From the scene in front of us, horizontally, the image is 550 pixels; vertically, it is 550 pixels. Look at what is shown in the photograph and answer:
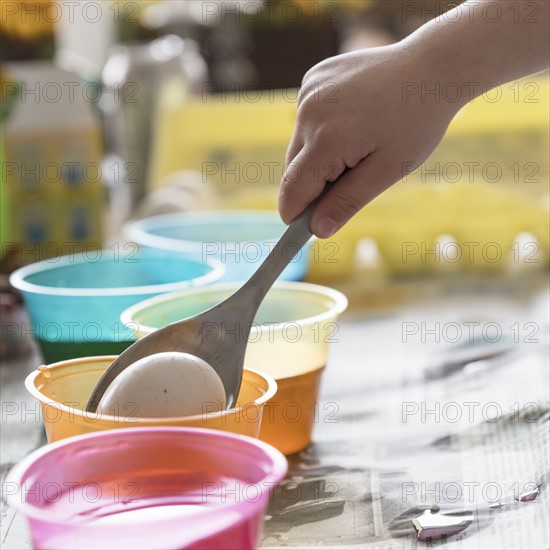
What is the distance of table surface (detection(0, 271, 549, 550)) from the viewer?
57 centimetres

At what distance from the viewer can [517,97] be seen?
1312mm

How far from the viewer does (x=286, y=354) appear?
0.73 metres

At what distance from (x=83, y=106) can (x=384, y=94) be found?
76 cm

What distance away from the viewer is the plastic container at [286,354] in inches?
27.6

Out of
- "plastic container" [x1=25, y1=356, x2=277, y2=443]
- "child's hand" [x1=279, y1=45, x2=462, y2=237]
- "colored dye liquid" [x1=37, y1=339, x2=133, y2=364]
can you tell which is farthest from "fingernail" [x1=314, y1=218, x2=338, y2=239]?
"colored dye liquid" [x1=37, y1=339, x2=133, y2=364]

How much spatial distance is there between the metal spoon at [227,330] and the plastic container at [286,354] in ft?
0.11

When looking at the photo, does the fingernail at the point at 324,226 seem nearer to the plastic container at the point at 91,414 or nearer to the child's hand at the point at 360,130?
the child's hand at the point at 360,130

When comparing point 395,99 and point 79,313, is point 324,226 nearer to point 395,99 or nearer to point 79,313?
point 395,99

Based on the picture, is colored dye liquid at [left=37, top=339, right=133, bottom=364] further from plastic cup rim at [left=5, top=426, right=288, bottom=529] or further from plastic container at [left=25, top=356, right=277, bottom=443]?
plastic cup rim at [left=5, top=426, right=288, bottom=529]

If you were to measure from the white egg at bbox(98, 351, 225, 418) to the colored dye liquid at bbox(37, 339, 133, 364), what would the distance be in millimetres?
203

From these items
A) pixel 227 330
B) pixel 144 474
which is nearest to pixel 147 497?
pixel 144 474

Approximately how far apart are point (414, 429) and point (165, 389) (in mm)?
274

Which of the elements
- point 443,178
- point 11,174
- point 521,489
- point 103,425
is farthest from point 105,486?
point 443,178

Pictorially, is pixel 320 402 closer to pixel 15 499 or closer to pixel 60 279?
pixel 60 279
